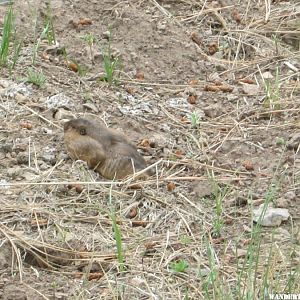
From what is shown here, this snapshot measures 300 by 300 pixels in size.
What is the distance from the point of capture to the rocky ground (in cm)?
383

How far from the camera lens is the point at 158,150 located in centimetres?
470

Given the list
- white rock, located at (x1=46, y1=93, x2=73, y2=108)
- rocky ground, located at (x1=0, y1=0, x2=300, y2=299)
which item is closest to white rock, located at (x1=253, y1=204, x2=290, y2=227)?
rocky ground, located at (x1=0, y1=0, x2=300, y2=299)

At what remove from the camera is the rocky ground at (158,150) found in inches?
151

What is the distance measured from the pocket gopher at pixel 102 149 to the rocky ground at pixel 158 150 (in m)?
0.05

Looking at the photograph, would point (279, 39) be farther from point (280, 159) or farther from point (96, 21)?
point (280, 159)

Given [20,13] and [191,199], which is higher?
[20,13]

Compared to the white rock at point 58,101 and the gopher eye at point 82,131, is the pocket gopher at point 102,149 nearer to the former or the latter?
the gopher eye at point 82,131

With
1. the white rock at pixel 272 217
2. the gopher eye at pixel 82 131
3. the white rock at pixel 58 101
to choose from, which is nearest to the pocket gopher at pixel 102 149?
the gopher eye at pixel 82 131

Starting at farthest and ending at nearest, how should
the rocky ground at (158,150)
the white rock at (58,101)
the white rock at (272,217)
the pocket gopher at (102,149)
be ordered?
the white rock at (58,101)
the pocket gopher at (102,149)
the white rock at (272,217)
the rocky ground at (158,150)

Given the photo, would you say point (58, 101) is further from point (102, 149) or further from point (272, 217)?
point (272, 217)

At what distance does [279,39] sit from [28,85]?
1.65 m

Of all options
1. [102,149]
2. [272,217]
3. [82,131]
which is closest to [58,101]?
[82,131]

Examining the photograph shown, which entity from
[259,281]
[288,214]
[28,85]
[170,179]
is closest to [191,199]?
[170,179]

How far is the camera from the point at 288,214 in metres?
4.20
